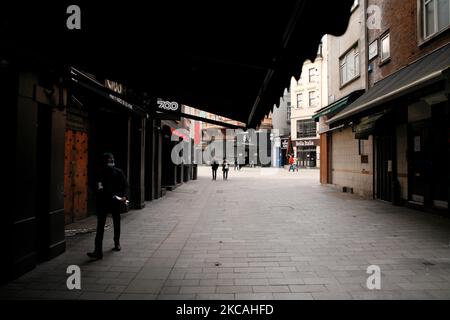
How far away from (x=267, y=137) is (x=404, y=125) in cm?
4530

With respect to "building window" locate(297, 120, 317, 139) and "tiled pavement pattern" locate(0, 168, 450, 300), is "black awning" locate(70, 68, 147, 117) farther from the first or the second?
"building window" locate(297, 120, 317, 139)

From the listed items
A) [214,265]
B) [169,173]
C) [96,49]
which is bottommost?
[214,265]

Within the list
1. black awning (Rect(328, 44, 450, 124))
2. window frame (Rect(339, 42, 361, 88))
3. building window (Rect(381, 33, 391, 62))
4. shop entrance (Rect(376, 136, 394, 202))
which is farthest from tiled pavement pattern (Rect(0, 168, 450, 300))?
window frame (Rect(339, 42, 361, 88))

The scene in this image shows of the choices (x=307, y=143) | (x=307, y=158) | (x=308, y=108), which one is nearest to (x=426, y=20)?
(x=308, y=108)

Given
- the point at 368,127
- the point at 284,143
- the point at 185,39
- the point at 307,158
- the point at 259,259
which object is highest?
the point at 284,143

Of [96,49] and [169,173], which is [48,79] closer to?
[96,49]

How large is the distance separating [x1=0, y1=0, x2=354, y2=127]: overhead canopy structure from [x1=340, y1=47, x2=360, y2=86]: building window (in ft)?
37.4

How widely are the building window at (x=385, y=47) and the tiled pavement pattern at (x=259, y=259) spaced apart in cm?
597

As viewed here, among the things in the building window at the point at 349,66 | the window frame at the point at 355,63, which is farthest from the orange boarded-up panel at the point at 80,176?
the building window at the point at 349,66

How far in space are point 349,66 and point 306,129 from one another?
3047 cm

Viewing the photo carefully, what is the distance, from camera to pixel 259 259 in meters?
5.65

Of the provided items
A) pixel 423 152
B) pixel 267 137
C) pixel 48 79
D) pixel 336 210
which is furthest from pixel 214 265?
pixel 267 137

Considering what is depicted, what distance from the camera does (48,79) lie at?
17.9ft

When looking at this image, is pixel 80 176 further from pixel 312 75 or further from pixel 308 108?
pixel 308 108
